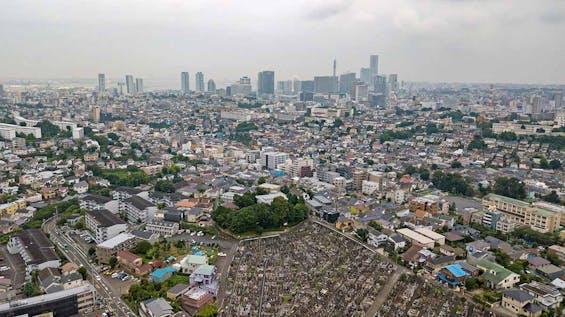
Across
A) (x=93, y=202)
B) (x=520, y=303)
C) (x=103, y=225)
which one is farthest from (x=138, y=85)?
(x=520, y=303)

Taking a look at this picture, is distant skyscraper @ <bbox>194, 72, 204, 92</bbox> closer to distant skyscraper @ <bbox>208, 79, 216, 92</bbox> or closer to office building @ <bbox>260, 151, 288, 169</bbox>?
distant skyscraper @ <bbox>208, 79, 216, 92</bbox>

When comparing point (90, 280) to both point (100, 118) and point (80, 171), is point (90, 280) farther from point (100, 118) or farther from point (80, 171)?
point (100, 118)

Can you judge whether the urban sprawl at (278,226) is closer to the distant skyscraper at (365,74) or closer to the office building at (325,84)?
the office building at (325,84)

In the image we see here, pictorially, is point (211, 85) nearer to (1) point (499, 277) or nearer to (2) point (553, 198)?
Result: (2) point (553, 198)

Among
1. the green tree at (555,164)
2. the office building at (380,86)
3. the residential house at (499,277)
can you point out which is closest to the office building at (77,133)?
the residential house at (499,277)

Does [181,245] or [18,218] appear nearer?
[181,245]

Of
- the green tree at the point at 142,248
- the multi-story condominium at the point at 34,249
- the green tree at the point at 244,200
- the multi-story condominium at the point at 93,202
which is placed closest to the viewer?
the multi-story condominium at the point at 34,249

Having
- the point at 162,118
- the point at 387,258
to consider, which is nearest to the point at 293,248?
the point at 387,258
